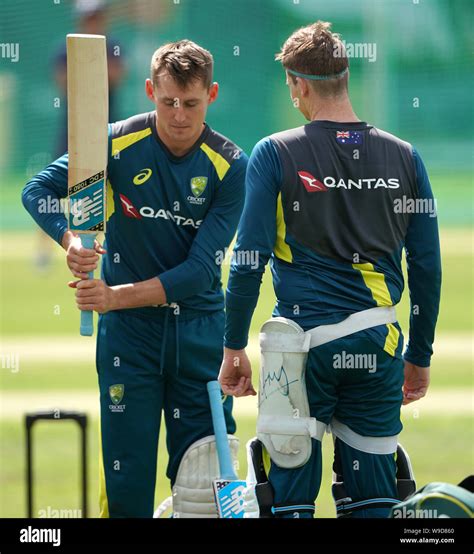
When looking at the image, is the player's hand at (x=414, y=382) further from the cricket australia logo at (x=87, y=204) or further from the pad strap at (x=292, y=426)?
the cricket australia logo at (x=87, y=204)

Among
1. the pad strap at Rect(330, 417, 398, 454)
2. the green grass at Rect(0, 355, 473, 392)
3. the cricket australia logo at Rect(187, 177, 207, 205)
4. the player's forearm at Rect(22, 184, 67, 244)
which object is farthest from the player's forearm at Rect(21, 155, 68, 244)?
the green grass at Rect(0, 355, 473, 392)

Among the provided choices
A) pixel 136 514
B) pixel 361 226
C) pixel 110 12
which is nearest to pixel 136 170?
pixel 361 226

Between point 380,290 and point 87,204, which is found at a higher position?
point 87,204

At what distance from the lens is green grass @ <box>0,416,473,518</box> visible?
210 inches

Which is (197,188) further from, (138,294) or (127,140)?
(138,294)

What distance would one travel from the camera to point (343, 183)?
11.5 ft

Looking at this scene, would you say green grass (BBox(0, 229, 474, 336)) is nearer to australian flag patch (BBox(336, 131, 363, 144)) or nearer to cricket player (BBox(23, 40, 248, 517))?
cricket player (BBox(23, 40, 248, 517))

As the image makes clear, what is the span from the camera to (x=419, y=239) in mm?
3688

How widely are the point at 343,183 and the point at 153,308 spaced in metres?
0.97

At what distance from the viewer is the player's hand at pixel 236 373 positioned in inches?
142

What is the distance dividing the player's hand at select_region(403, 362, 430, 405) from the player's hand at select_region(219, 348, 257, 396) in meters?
0.58

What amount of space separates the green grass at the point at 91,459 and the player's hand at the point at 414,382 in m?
1.24

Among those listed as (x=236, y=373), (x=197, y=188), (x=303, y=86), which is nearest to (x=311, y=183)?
(x=303, y=86)

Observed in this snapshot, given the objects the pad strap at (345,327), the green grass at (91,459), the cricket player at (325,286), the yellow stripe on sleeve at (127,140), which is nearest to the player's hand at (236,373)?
the cricket player at (325,286)
